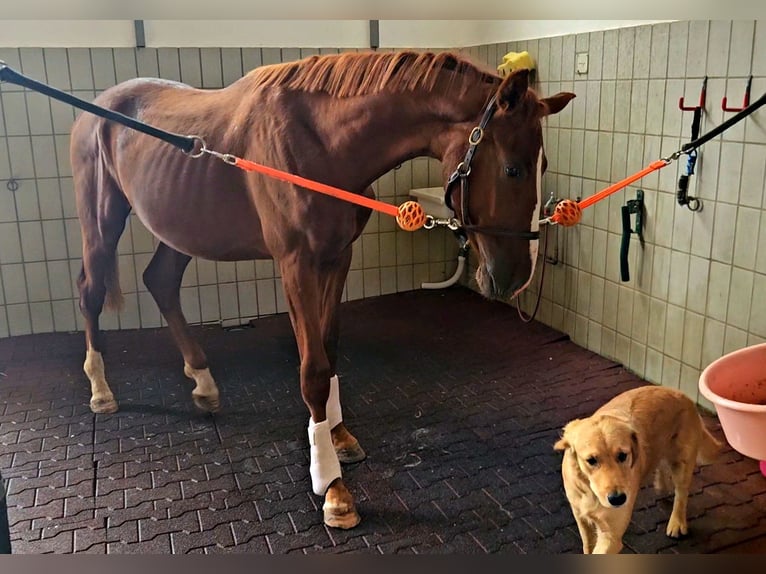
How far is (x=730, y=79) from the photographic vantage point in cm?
119

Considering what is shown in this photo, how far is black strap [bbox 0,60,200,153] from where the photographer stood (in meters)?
0.56

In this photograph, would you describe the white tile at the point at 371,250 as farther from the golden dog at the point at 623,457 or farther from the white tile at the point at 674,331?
the golden dog at the point at 623,457

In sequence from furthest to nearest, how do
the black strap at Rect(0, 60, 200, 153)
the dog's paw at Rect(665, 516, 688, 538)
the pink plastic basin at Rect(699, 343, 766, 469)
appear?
the pink plastic basin at Rect(699, 343, 766, 469) → the dog's paw at Rect(665, 516, 688, 538) → the black strap at Rect(0, 60, 200, 153)

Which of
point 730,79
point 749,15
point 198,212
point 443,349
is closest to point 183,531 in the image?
point 198,212

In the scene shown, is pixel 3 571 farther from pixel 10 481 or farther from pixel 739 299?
pixel 739 299

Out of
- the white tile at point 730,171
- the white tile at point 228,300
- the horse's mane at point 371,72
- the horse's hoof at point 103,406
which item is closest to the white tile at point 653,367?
the white tile at point 730,171

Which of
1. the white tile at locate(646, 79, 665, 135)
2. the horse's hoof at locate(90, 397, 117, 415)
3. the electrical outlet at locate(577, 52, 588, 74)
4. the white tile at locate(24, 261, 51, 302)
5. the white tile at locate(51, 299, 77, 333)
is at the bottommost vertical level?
the horse's hoof at locate(90, 397, 117, 415)

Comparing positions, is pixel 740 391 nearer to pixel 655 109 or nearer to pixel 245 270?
pixel 655 109

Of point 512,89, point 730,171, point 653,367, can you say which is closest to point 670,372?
point 653,367

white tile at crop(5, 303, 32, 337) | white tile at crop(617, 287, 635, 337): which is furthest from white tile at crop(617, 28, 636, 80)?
white tile at crop(5, 303, 32, 337)

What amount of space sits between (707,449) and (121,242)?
4.02 feet

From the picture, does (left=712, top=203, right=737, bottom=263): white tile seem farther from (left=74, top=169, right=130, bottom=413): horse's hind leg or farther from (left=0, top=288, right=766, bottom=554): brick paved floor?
(left=74, top=169, right=130, bottom=413): horse's hind leg

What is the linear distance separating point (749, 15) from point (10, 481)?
1.16m

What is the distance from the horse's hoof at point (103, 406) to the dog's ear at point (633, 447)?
0.94 meters
